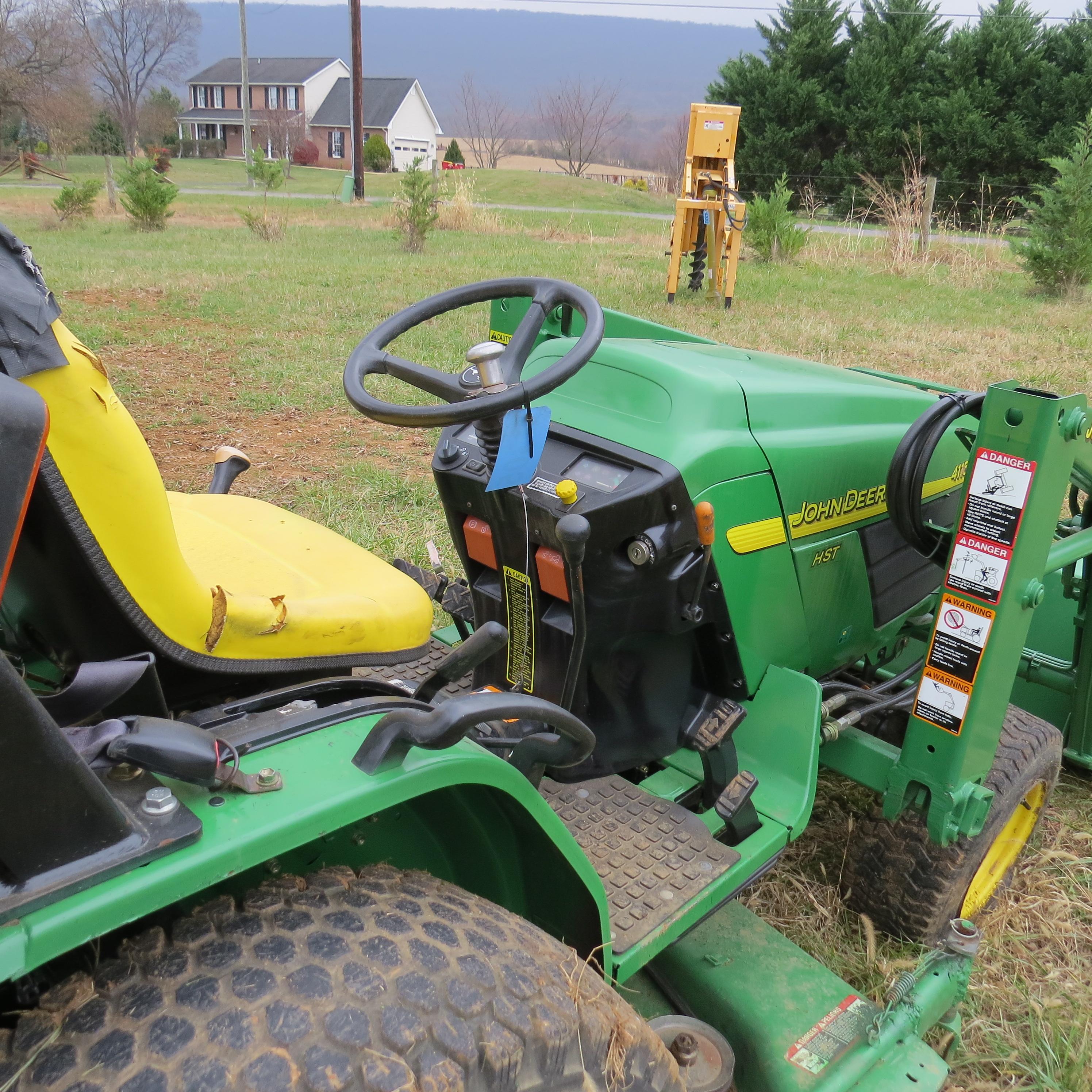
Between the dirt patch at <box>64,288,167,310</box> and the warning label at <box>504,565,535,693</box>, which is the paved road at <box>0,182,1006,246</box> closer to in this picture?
the dirt patch at <box>64,288,167,310</box>

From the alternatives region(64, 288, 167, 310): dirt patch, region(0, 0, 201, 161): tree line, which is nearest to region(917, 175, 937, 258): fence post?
region(64, 288, 167, 310): dirt patch

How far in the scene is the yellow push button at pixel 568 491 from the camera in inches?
67.9

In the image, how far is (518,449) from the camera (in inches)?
63.6

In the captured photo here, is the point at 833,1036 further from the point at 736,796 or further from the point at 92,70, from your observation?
the point at 92,70

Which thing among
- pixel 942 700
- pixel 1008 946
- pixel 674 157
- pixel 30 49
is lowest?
pixel 1008 946

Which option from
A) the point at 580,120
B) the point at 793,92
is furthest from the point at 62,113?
the point at 793,92

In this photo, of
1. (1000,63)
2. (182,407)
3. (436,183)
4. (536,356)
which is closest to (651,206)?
(1000,63)

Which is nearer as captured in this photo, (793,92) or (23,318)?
(23,318)

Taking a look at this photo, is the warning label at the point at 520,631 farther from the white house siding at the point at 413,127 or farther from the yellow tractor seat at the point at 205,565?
the white house siding at the point at 413,127

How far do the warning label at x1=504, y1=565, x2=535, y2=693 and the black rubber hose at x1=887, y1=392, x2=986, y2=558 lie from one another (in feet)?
2.61

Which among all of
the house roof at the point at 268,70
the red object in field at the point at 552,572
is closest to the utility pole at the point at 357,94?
the red object in field at the point at 552,572

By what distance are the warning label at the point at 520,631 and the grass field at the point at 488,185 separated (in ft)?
64.5

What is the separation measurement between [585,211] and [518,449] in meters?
22.4

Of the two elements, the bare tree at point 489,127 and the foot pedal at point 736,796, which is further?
the bare tree at point 489,127
